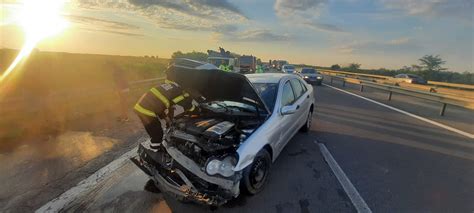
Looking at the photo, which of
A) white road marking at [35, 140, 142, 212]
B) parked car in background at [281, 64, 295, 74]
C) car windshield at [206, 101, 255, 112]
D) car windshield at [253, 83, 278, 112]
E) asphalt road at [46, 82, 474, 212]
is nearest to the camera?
white road marking at [35, 140, 142, 212]

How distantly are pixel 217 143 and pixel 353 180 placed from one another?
7.51 feet

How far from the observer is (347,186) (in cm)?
442

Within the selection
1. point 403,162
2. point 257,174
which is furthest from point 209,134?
point 403,162

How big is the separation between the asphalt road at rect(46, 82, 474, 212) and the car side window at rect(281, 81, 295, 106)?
953 mm

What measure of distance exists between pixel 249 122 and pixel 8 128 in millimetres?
5809

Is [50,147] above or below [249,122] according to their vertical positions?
below

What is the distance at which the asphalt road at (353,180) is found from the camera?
3.80 meters

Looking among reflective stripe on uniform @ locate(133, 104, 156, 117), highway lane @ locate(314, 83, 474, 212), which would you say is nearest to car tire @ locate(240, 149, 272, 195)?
highway lane @ locate(314, 83, 474, 212)

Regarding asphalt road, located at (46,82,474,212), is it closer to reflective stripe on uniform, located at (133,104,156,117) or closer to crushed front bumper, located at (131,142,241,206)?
crushed front bumper, located at (131,142,241,206)

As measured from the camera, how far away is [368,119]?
388 inches

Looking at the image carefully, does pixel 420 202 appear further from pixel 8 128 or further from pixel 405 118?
pixel 8 128

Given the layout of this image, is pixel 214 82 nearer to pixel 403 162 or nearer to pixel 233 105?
pixel 233 105

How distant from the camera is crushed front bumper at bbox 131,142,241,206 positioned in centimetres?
345

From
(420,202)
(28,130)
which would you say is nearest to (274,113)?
(420,202)
